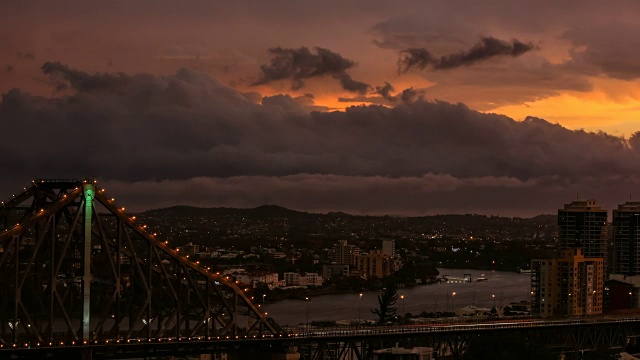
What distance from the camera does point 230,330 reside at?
61.2 metres

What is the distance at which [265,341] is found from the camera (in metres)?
60.9

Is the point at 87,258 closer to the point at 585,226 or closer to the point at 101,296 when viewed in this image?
the point at 101,296

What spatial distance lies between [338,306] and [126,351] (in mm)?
66127

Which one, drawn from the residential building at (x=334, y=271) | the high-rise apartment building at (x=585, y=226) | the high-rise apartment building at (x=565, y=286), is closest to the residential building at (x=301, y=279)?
the residential building at (x=334, y=271)

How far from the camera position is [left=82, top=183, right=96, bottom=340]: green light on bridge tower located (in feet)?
176

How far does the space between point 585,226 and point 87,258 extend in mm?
98516

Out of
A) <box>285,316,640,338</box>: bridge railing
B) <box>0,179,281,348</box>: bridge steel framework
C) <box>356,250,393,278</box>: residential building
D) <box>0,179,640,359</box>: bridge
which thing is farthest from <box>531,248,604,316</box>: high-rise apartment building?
<box>356,250,393,278</box>: residential building

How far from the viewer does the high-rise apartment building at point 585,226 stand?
142 m

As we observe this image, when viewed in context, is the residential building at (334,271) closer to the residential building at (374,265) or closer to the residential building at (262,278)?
the residential building at (374,265)

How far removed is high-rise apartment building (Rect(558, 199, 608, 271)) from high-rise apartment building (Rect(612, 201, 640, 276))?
4.63m

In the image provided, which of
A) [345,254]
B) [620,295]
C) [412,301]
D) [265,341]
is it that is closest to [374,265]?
[345,254]

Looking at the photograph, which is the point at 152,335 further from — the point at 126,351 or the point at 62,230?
the point at 62,230

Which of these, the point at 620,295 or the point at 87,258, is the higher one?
the point at 87,258

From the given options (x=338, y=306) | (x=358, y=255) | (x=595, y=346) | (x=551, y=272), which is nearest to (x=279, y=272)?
(x=358, y=255)
